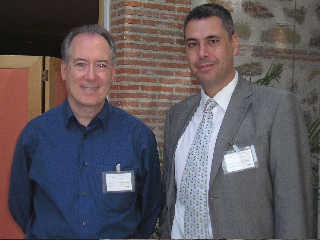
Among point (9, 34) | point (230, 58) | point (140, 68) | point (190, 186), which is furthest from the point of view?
point (9, 34)

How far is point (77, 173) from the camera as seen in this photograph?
2057mm

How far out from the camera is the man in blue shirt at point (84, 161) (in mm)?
2006

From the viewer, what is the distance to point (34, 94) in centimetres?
442

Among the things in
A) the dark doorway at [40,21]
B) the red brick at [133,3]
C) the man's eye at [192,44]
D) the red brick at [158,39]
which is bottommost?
the man's eye at [192,44]

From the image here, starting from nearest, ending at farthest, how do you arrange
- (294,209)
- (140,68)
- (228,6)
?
(294,209) → (140,68) → (228,6)

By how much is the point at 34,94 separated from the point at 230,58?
275 cm

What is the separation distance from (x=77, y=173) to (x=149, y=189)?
52 cm

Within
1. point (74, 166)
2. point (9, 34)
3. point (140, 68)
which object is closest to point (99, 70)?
point (74, 166)

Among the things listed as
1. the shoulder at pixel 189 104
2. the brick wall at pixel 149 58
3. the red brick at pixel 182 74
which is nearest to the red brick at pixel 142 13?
the brick wall at pixel 149 58

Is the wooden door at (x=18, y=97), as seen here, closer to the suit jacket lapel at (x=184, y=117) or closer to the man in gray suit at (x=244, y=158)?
the suit jacket lapel at (x=184, y=117)

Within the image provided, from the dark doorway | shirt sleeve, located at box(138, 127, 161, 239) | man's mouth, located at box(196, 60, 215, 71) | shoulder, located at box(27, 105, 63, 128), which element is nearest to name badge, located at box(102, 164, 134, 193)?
shirt sleeve, located at box(138, 127, 161, 239)

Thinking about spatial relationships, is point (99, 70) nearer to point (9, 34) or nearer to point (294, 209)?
point (294, 209)

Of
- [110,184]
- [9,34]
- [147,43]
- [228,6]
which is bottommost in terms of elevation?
[110,184]

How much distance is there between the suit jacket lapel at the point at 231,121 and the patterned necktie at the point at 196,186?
96 millimetres
